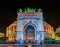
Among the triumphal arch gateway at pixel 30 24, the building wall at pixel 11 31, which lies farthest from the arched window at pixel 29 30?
the building wall at pixel 11 31

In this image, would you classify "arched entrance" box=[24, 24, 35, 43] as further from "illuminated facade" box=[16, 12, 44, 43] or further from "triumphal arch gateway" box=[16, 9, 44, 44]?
"illuminated facade" box=[16, 12, 44, 43]

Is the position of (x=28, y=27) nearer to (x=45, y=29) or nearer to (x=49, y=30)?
(x=45, y=29)

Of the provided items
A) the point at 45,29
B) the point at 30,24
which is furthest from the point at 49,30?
the point at 30,24

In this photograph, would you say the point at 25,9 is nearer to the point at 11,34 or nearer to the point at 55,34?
the point at 11,34

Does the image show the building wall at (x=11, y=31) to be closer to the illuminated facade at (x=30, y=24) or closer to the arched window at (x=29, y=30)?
the illuminated facade at (x=30, y=24)

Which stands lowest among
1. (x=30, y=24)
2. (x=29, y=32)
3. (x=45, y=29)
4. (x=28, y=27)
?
(x=29, y=32)

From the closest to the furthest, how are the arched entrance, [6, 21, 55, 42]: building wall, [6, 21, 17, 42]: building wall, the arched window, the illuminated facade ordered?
the illuminated facade, the arched entrance, the arched window, [6, 21, 17, 42]: building wall, [6, 21, 55, 42]: building wall

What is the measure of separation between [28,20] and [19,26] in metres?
2.38

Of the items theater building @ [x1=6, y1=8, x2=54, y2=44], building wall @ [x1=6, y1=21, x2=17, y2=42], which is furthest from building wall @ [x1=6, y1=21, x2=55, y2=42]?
theater building @ [x1=6, y1=8, x2=54, y2=44]

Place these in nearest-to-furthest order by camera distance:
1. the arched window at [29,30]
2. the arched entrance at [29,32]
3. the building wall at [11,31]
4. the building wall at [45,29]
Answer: the arched entrance at [29,32] < the arched window at [29,30] < the building wall at [11,31] < the building wall at [45,29]

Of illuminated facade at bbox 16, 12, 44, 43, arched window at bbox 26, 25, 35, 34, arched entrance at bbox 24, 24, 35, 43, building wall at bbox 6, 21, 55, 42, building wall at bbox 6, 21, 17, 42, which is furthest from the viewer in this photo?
building wall at bbox 6, 21, 55, 42

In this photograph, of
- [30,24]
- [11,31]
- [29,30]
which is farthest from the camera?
[11,31]

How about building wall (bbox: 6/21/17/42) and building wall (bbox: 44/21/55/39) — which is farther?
building wall (bbox: 44/21/55/39)

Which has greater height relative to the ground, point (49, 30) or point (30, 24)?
point (30, 24)
